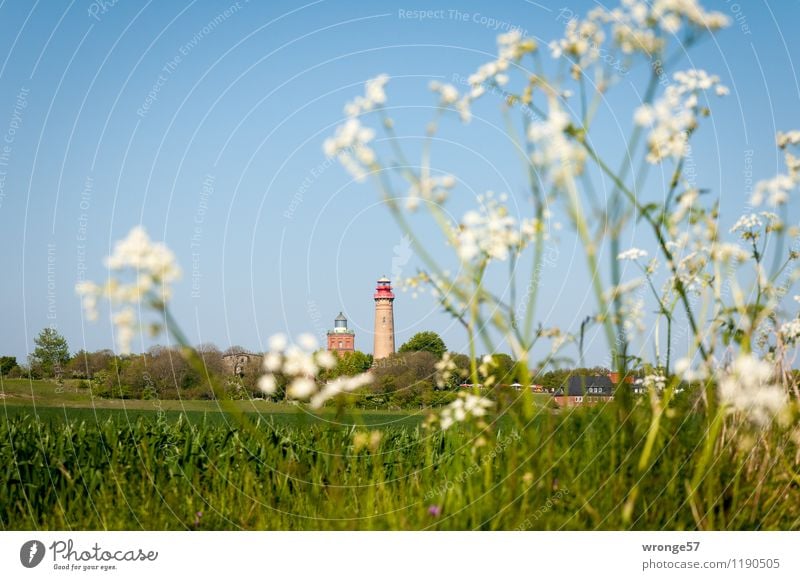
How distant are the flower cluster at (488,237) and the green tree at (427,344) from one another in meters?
0.32

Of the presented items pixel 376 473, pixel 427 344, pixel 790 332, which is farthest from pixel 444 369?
pixel 790 332

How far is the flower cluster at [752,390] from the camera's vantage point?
282 centimetres

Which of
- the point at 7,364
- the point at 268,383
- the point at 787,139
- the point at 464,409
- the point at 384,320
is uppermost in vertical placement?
the point at 787,139

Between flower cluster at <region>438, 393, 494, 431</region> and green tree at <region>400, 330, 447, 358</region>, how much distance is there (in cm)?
18

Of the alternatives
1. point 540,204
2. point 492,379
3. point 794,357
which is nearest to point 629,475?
point 492,379

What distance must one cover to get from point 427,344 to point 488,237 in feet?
1.56

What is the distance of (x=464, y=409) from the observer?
2.79 m

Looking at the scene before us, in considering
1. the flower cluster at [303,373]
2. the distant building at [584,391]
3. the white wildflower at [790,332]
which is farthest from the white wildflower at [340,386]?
the white wildflower at [790,332]

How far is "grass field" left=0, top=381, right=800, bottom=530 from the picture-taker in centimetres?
269

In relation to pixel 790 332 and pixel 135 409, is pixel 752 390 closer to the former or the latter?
pixel 790 332

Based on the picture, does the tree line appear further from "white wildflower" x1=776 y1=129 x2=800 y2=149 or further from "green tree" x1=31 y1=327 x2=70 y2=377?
"white wildflower" x1=776 y1=129 x2=800 y2=149

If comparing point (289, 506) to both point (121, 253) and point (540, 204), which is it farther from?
point (540, 204)
